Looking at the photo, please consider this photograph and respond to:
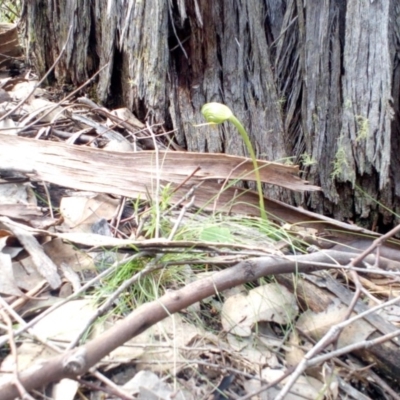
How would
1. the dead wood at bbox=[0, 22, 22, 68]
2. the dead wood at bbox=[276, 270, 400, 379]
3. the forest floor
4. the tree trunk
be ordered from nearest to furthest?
1. the forest floor
2. the dead wood at bbox=[276, 270, 400, 379]
3. the tree trunk
4. the dead wood at bbox=[0, 22, 22, 68]

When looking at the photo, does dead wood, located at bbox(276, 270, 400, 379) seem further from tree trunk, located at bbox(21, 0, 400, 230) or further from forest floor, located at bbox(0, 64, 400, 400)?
tree trunk, located at bbox(21, 0, 400, 230)

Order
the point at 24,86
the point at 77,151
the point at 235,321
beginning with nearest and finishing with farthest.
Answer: the point at 235,321, the point at 77,151, the point at 24,86

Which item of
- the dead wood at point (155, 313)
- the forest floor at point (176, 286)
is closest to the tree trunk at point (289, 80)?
the forest floor at point (176, 286)

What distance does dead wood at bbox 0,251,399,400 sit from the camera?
1155mm

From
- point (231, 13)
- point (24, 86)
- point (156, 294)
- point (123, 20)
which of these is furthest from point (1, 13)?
point (156, 294)

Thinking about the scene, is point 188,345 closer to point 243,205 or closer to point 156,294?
point 156,294

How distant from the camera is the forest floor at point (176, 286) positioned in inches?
51.6

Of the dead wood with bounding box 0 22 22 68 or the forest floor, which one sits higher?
the dead wood with bounding box 0 22 22 68

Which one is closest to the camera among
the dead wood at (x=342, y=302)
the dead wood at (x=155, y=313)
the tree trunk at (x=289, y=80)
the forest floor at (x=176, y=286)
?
the dead wood at (x=155, y=313)

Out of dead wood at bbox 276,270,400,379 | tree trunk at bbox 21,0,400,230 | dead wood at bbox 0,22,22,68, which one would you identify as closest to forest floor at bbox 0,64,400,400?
dead wood at bbox 276,270,400,379

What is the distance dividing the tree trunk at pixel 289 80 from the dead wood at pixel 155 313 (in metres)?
0.63

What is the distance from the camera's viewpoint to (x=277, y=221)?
2.03 metres

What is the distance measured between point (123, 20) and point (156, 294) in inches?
49.9

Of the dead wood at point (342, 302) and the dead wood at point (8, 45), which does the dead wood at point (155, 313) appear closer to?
the dead wood at point (342, 302)
